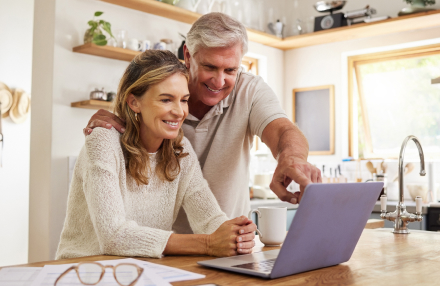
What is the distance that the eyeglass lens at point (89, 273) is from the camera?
945 millimetres

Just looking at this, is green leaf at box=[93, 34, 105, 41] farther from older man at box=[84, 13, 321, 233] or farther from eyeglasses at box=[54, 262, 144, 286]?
eyeglasses at box=[54, 262, 144, 286]

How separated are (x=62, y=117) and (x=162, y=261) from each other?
242 centimetres

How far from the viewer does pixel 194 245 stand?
1.30 m

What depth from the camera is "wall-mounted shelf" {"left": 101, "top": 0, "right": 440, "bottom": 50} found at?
148 inches

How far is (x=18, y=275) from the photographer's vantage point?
1.00m

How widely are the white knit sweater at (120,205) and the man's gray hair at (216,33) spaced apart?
381 mm

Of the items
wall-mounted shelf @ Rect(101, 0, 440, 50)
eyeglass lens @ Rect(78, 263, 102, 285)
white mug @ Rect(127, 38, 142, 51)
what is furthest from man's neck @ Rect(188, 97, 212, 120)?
wall-mounted shelf @ Rect(101, 0, 440, 50)

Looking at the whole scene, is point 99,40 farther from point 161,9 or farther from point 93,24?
point 161,9

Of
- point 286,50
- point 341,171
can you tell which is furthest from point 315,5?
point 341,171

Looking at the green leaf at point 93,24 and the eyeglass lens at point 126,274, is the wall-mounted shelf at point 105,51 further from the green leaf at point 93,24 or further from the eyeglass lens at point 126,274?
the eyeglass lens at point 126,274

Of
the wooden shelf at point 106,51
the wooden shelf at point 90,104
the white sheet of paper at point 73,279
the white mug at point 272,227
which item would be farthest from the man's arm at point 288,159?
the wooden shelf at point 106,51

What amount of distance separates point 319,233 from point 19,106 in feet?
13.4

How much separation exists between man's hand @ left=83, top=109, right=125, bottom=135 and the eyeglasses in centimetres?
57

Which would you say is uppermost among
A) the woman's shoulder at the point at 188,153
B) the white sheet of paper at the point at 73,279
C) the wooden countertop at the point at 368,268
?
the woman's shoulder at the point at 188,153
